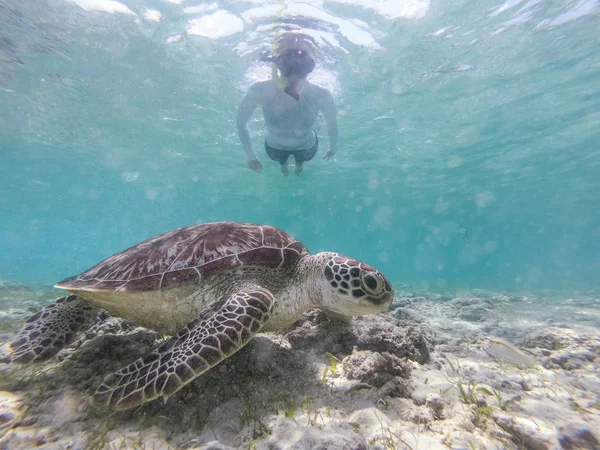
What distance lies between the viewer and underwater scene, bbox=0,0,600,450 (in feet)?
6.07

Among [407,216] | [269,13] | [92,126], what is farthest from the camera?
[407,216]

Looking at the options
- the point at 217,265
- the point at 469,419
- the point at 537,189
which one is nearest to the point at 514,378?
the point at 469,419

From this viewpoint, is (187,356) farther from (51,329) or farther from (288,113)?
(288,113)

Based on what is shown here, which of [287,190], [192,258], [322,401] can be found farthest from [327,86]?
[287,190]

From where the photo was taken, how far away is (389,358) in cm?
228

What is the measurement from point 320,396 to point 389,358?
0.65 meters

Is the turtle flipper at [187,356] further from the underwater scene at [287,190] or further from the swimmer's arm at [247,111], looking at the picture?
the swimmer's arm at [247,111]

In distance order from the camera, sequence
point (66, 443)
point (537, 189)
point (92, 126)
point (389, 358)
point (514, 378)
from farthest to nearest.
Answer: point (537, 189)
point (92, 126)
point (514, 378)
point (389, 358)
point (66, 443)

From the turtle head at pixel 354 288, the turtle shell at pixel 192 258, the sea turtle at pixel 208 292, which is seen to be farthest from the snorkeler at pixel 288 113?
the turtle head at pixel 354 288

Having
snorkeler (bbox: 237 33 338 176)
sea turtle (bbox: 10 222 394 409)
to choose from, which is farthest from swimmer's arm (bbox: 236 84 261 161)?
sea turtle (bbox: 10 222 394 409)

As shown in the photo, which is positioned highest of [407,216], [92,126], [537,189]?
[92,126]

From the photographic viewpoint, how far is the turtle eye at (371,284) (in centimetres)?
239

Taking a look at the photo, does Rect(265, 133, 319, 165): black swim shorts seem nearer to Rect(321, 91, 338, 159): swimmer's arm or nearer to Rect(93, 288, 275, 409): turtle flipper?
Rect(321, 91, 338, 159): swimmer's arm

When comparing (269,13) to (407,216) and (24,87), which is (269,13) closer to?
(24,87)
